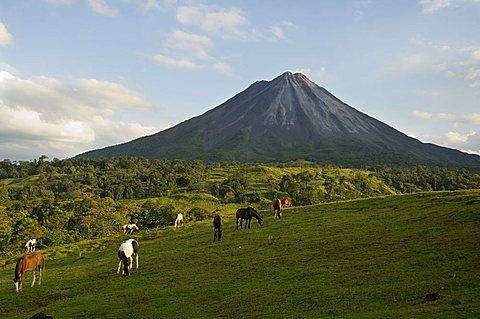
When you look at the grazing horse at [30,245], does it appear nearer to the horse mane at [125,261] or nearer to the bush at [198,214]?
the bush at [198,214]

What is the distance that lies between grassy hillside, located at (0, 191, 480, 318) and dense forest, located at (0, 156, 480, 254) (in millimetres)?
29553

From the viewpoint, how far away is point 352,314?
36.4 feet

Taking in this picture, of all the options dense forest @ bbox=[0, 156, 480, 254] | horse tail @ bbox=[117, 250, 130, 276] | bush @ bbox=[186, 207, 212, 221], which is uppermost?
dense forest @ bbox=[0, 156, 480, 254]

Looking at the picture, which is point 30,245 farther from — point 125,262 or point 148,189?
point 148,189

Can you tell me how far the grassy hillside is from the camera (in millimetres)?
12352

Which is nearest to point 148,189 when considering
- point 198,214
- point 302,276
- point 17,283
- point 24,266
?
point 198,214

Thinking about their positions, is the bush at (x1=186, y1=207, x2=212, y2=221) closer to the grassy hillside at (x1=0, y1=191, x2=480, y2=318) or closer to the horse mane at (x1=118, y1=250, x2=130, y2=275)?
the grassy hillside at (x1=0, y1=191, x2=480, y2=318)

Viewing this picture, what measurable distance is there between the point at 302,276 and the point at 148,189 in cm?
9231

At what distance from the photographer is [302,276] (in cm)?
1580

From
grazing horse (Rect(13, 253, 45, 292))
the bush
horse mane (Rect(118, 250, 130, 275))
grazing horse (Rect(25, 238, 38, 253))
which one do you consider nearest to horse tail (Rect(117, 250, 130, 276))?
horse mane (Rect(118, 250, 130, 275))

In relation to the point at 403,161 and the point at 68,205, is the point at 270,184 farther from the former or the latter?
the point at 403,161

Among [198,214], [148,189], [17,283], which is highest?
[148,189]

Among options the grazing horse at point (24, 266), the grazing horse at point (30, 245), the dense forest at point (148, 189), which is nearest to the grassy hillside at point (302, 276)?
the grazing horse at point (24, 266)

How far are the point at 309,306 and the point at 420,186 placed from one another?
10657 cm
